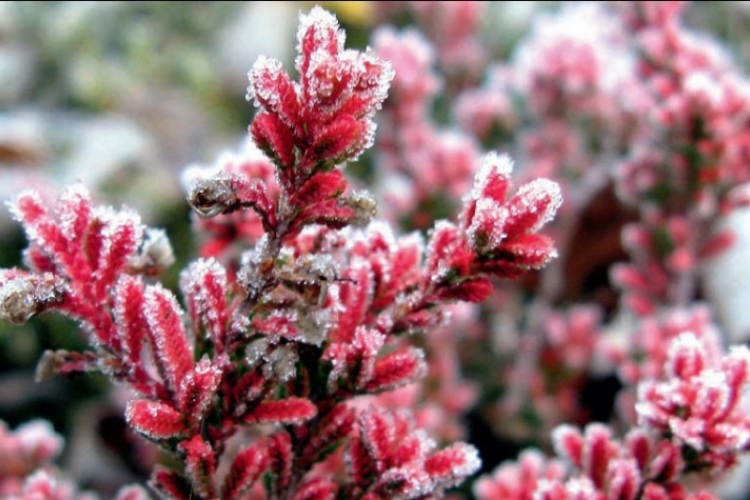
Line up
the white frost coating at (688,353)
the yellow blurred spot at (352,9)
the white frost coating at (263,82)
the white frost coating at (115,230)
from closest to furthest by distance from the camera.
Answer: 1. the white frost coating at (263,82)
2. the white frost coating at (115,230)
3. the white frost coating at (688,353)
4. the yellow blurred spot at (352,9)

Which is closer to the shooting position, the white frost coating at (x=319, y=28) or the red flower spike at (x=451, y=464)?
the white frost coating at (x=319, y=28)

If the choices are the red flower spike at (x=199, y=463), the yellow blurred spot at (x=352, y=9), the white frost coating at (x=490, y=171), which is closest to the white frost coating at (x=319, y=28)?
the white frost coating at (x=490, y=171)

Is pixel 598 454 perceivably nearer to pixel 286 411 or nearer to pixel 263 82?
pixel 286 411

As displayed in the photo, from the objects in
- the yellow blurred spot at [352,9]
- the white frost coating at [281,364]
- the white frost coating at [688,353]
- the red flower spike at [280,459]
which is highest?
the yellow blurred spot at [352,9]

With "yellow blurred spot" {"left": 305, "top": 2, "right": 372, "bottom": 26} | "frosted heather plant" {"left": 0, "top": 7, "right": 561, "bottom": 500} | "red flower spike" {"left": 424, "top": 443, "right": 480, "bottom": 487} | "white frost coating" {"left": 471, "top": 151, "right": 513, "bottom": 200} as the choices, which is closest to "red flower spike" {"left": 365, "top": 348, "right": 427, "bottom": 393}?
"frosted heather plant" {"left": 0, "top": 7, "right": 561, "bottom": 500}

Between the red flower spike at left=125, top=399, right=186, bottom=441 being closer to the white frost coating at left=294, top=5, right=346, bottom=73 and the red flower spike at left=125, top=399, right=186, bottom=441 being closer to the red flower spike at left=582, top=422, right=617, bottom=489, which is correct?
the white frost coating at left=294, top=5, right=346, bottom=73

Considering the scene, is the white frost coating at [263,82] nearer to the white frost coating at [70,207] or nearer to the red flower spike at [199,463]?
the white frost coating at [70,207]

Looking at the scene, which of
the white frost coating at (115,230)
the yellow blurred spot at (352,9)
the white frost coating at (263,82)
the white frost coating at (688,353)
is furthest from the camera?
the yellow blurred spot at (352,9)

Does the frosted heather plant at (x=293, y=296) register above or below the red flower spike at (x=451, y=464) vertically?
above
